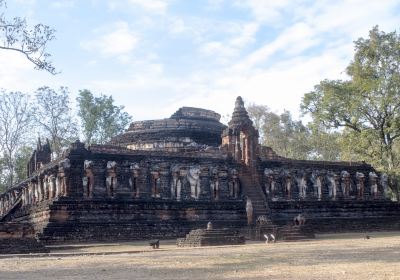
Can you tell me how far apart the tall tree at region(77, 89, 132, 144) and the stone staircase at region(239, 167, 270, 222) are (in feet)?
63.3

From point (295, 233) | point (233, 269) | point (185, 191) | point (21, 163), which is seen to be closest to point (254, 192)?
point (185, 191)

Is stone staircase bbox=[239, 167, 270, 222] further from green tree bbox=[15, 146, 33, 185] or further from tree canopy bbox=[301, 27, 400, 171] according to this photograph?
green tree bbox=[15, 146, 33, 185]

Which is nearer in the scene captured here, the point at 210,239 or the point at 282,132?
the point at 210,239

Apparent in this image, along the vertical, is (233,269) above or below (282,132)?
below

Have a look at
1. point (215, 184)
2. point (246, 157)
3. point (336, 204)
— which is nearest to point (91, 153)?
point (215, 184)

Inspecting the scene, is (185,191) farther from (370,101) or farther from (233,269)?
(233,269)

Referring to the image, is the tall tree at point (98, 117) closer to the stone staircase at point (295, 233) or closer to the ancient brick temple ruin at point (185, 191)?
the ancient brick temple ruin at point (185, 191)

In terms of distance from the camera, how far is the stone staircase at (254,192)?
23.4m

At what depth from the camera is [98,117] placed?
136ft

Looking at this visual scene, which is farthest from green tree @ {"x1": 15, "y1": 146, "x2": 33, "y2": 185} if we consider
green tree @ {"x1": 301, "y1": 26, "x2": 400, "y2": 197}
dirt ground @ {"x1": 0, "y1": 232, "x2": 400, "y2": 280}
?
dirt ground @ {"x1": 0, "y1": 232, "x2": 400, "y2": 280}

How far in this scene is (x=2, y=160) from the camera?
38656 mm

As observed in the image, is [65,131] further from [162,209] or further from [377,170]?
[377,170]

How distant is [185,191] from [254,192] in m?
3.28

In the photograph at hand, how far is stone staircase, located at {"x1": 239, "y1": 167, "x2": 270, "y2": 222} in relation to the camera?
23359 millimetres
